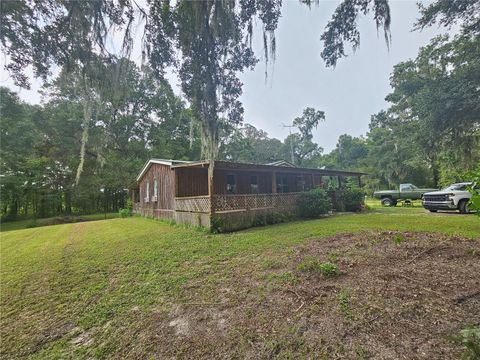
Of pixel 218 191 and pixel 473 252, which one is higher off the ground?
pixel 218 191

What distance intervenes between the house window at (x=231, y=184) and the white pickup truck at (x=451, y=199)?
10617 millimetres

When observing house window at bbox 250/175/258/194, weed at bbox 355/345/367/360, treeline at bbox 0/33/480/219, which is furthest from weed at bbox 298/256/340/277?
house window at bbox 250/175/258/194

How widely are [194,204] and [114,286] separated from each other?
5847mm

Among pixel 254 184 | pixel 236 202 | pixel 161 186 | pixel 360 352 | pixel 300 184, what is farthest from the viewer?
pixel 300 184

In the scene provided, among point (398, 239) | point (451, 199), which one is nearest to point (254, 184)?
point (398, 239)

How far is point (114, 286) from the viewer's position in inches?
175

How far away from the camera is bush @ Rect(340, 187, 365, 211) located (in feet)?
46.5

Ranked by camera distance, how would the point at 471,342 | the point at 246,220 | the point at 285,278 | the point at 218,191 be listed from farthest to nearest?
the point at 218,191, the point at 246,220, the point at 285,278, the point at 471,342

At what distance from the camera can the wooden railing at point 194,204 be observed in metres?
9.39

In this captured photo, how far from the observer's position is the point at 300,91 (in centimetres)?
1176

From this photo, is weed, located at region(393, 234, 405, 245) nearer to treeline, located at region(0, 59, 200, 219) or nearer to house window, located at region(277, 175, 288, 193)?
house window, located at region(277, 175, 288, 193)

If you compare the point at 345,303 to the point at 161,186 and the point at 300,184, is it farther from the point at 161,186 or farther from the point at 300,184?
the point at 300,184

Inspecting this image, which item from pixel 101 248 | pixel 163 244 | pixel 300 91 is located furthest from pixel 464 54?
pixel 101 248

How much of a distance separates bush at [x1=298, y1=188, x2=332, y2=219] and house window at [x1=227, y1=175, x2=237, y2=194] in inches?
162
